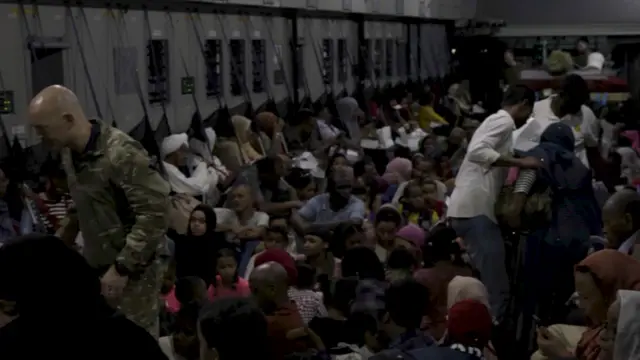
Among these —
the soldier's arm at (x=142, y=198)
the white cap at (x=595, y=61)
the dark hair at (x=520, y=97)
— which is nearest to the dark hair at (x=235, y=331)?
the soldier's arm at (x=142, y=198)

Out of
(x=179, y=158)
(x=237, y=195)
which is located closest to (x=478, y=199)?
(x=237, y=195)

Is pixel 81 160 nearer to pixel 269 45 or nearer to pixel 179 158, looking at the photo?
pixel 179 158

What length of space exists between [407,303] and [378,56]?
12616 mm

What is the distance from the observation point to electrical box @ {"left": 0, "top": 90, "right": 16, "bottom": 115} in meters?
7.82

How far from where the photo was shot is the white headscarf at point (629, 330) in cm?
355

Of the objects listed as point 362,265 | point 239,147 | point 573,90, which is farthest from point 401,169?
point 362,265

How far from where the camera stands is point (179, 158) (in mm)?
9336

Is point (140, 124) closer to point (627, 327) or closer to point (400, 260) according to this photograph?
point (400, 260)

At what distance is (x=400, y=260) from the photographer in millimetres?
6527

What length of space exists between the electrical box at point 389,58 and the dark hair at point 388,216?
10.3 m

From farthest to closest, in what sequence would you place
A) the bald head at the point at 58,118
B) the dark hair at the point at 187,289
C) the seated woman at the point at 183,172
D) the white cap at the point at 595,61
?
the white cap at the point at 595,61 → the seated woman at the point at 183,172 → the dark hair at the point at 187,289 → the bald head at the point at 58,118

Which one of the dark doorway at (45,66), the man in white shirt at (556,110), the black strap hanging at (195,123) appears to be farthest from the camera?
the black strap hanging at (195,123)

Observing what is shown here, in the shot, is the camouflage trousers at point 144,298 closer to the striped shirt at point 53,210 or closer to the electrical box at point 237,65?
the striped shirt at point 53,210

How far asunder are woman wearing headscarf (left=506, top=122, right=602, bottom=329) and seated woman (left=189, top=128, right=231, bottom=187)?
10.5 ft
